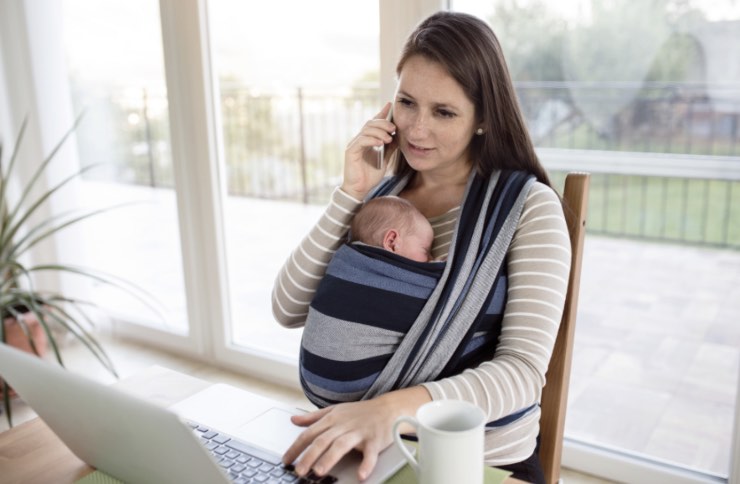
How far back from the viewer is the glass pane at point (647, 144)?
1.93 meters

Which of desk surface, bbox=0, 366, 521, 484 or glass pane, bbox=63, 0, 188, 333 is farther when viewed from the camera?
glass pane, bbox=63, 0, 188, 333

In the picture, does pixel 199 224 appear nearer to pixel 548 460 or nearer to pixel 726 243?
pixel 548 460

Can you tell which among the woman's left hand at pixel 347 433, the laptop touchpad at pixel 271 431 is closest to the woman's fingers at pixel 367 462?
the woman's left hand at pixel 347 433

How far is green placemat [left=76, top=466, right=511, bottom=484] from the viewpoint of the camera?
77 cm

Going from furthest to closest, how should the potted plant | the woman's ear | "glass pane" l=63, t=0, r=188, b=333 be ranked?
"glass pane" l=63, t=0, r=188, b=333, the potted plant, the woman's ear

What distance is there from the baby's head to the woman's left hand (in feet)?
0.96

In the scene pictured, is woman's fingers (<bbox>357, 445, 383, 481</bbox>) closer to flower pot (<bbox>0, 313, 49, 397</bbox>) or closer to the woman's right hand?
the woman's right hand

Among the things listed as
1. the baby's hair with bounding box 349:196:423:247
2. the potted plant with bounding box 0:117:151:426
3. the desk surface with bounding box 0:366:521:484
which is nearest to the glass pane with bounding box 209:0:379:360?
the potted plant with bounding box 0:117:151:426

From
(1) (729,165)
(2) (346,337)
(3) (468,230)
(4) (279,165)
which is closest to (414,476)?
(2) (346,337)

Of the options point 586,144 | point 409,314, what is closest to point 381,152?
point 409,314

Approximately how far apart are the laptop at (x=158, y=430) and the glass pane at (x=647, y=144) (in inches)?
55.0

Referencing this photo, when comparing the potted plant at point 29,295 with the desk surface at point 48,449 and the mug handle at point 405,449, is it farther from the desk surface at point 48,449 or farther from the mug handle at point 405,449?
the mug handle at point 405,449

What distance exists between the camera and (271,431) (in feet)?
3.02

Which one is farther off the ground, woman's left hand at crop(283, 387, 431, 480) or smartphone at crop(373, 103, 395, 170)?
smartphone at crop(373, 103, 395, 170)
